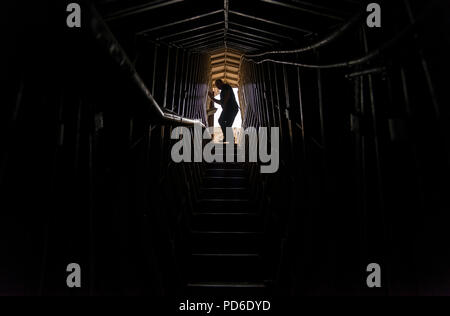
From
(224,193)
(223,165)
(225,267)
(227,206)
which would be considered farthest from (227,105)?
(225,267)

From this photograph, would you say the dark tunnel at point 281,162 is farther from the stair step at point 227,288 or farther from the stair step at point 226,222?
the stair step at point 226,222

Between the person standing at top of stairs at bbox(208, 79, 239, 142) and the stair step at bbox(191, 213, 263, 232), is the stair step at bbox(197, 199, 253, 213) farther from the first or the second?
the person standing at top of stairs at bbox(208, 79, 239, 142)

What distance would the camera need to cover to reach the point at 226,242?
344 centimetres

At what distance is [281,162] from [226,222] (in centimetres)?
112

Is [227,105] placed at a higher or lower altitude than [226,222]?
higher

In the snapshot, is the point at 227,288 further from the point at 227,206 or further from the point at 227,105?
the point at 227,105

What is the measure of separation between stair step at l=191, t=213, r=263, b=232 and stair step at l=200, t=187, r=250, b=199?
84 centimetres

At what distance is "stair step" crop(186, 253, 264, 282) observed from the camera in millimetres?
2964

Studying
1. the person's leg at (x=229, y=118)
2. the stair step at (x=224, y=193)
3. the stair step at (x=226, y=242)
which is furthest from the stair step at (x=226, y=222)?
the person's leg at (x=229, y=118)

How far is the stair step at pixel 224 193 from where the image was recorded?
4754mm

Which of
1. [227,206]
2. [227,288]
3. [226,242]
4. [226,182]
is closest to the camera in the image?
[227,288]

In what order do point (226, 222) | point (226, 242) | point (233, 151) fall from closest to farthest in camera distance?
point (226, 242) → point (226, 222) → point (233, 151)

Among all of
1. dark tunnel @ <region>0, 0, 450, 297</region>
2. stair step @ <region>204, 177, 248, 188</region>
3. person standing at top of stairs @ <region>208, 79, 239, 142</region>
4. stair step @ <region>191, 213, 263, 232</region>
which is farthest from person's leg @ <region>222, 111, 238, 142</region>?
dark tunnel @ <region>0, 0, 450, 297</region>

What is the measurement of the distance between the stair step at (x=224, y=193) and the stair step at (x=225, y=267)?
1626mm
